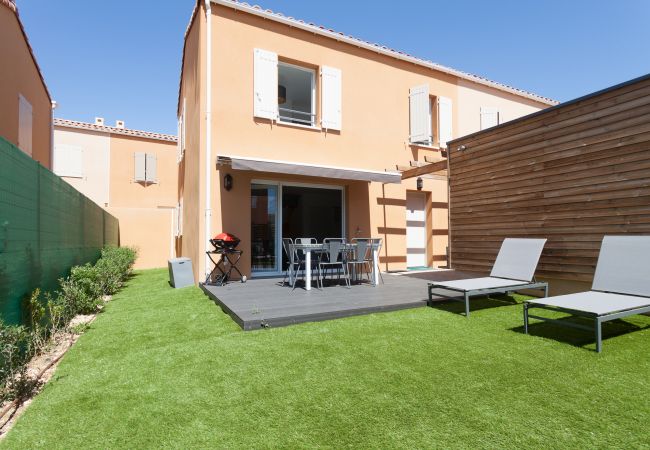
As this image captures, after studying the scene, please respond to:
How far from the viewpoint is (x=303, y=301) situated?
7512 millimetres

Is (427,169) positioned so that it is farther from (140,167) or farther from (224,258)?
(140,167)

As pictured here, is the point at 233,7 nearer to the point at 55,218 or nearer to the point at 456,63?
the point at 55,218

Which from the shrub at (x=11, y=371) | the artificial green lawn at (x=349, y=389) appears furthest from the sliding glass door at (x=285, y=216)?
the shrub at (x=11, y=371)

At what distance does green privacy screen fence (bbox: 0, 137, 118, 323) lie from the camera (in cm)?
431

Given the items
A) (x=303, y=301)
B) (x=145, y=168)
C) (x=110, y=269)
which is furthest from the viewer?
(x=145, y=168)

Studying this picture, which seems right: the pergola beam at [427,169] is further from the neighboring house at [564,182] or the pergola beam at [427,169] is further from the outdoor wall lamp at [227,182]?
the outdoor wall lamp at [227,182]

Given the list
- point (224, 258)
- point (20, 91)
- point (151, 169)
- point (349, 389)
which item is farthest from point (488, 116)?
point (151, 169)

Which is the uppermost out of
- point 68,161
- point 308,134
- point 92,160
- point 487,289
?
point 92,160

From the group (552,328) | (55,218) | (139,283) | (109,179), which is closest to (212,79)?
(55,218)

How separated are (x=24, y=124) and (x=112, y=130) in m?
10.5

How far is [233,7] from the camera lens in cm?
1110

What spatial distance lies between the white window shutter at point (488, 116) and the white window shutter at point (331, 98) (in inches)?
301

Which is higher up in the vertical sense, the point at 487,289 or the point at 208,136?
the point at 208,136

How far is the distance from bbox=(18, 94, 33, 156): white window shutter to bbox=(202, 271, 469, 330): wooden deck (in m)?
7.98
